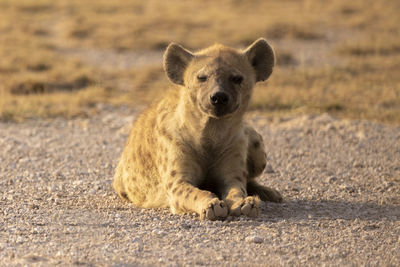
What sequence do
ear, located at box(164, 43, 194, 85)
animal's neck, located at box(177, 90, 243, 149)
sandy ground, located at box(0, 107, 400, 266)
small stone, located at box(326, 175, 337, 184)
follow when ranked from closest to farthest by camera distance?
sandy ground, located at box(0, 107, 400, 266), animal's neck, located at box(177, 90, 243, 149), ear, located at box(164, 43, 194, 85), small stone, located at box(326, 175, 337, 184)

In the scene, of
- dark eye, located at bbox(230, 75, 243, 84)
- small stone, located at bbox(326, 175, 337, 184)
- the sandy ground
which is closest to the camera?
the sandy ground

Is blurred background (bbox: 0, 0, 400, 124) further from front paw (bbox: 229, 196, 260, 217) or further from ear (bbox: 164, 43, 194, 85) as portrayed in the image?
front paw (bbox: 229, 196, 260, 217)

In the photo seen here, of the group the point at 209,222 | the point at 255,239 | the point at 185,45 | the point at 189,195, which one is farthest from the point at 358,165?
the point at 185,45

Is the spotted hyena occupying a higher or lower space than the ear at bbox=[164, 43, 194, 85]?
lower

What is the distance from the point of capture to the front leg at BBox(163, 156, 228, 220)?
442 cm

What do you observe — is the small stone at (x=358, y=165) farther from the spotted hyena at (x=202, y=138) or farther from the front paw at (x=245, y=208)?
the front paw at (x=245, y=208)

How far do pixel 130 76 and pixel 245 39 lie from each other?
3726mm

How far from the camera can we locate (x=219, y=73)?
4.64m

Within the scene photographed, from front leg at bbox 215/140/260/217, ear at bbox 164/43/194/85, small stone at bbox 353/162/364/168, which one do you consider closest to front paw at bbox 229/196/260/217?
front leg at bbox 215/140/260/217

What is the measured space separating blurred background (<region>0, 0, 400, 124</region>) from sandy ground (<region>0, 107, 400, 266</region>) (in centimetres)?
123

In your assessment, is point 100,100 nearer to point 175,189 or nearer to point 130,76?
point 130,76

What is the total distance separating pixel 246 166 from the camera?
520 cm

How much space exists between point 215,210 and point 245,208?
0.63 ft

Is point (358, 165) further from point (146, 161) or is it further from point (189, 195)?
point (189, 195)
